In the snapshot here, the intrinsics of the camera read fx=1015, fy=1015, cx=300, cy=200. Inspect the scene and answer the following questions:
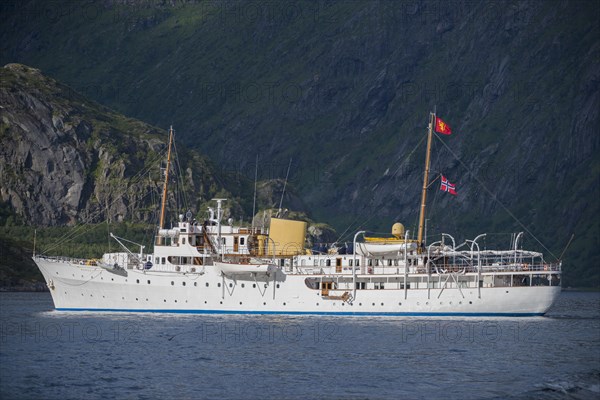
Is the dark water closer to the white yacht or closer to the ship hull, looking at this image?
the ship hull

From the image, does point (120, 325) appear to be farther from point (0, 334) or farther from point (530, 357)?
point (530, 357)

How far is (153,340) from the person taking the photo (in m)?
75.0

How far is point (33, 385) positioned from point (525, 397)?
2606cm

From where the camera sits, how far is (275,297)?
9462 centimetres

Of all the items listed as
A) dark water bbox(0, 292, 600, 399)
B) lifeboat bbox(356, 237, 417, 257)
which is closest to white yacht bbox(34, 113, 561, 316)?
lifeboat bbox(356, 237, 417, 257)

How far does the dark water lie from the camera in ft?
179

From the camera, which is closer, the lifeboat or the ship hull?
the lifeboat

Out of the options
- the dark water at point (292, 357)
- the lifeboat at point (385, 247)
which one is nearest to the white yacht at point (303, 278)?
the lifeboat at point (385, 247)

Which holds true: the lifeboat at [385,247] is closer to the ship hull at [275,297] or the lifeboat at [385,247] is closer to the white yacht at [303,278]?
the white yacht at [303,278]

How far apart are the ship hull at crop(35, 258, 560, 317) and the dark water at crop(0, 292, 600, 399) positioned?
6.05 feet

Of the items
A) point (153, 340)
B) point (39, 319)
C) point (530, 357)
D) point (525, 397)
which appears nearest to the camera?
point (525, 397)

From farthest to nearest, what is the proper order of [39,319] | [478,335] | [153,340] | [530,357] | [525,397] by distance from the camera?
1. [39,319]
2. [478,335]
3. [153,340]
4. [530,357]
5. [525,397]

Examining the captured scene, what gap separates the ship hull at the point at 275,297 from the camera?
307 feet

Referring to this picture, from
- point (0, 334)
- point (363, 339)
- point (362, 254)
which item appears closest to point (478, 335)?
point (363, 339)
